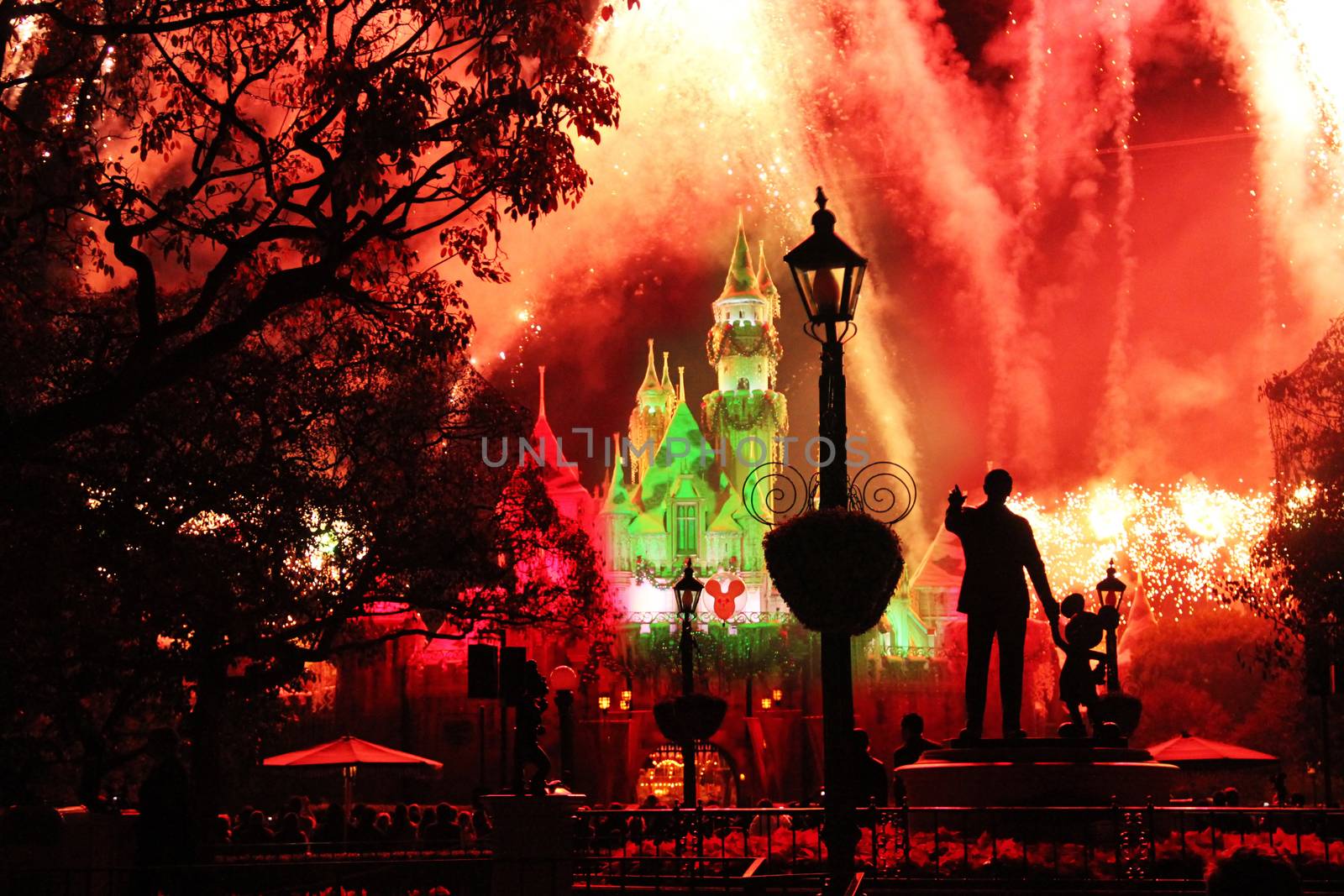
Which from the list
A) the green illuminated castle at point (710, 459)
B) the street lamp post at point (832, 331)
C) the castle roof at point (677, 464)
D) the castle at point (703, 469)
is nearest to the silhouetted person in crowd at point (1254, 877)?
the street lamp post at point (832, 331)

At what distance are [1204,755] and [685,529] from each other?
59609 millimetres

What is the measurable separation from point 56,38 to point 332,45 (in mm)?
3618

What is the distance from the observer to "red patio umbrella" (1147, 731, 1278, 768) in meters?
27.9

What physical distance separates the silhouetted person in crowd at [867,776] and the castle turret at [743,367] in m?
73.3

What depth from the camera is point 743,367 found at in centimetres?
9200

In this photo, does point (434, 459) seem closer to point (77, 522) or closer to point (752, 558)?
point (77, 522)

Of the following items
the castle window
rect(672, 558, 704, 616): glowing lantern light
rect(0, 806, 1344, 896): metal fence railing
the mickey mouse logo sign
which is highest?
the castle window

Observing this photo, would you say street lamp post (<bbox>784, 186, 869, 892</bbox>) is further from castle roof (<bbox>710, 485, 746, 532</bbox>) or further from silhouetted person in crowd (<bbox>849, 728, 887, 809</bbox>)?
castle roof (<bbox>710, 485, 746, 532</bbox>)

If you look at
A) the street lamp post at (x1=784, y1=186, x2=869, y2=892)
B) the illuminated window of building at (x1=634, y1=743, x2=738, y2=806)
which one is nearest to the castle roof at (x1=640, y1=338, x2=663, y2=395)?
the illuminated window of building at (x1=634, y1=743, x2=738, y2=806)

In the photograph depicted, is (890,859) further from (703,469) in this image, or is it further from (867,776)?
(703,469)

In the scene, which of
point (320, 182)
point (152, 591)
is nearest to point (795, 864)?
point (320, 182)

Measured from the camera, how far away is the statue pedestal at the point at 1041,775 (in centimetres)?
1368

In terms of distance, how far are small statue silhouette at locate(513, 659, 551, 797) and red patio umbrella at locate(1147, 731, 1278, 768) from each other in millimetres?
17394

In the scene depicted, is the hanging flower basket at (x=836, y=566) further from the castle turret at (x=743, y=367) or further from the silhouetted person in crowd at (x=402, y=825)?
the castle turret at (x=743, y=367)
